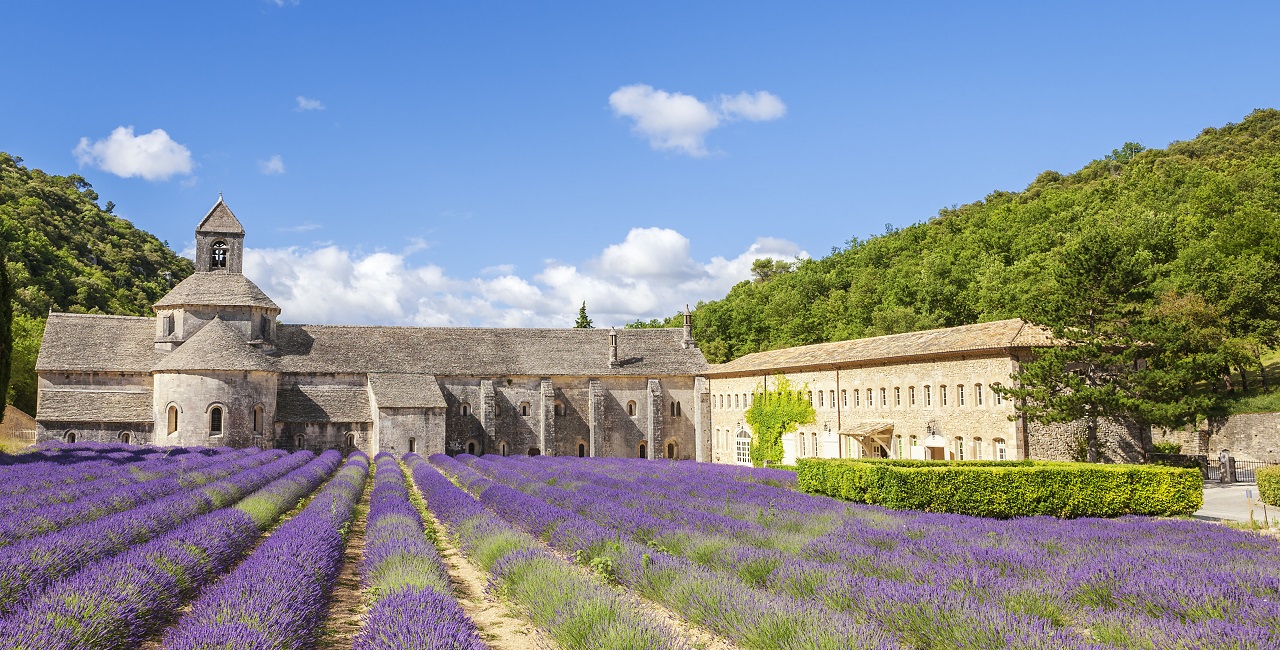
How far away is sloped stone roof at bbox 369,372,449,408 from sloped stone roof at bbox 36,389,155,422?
34.1 ft

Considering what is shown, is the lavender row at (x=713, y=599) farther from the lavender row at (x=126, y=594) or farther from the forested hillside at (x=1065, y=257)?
the forested hillside at (x=1065, y=257)

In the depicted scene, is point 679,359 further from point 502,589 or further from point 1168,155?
point 1168,155

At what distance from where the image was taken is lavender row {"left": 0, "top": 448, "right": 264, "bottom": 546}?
10836 millimetres

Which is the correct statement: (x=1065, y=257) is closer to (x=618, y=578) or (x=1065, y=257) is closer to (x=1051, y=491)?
(x=1051, y=491)

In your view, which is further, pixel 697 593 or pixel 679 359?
pixel 679 359

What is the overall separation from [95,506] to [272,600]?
9247mm

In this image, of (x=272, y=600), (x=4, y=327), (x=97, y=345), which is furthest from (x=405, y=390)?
(x=272, y=600)

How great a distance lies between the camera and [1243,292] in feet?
111

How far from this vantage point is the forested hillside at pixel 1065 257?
34.5 meters

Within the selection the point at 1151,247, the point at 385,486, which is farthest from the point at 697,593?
the point at 1151,247

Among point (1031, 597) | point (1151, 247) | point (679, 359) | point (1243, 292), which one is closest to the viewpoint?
point (1031, 597)

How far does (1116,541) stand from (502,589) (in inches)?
338

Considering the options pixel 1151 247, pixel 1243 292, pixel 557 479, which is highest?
pixel 1151 247

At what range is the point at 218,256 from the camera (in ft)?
145
